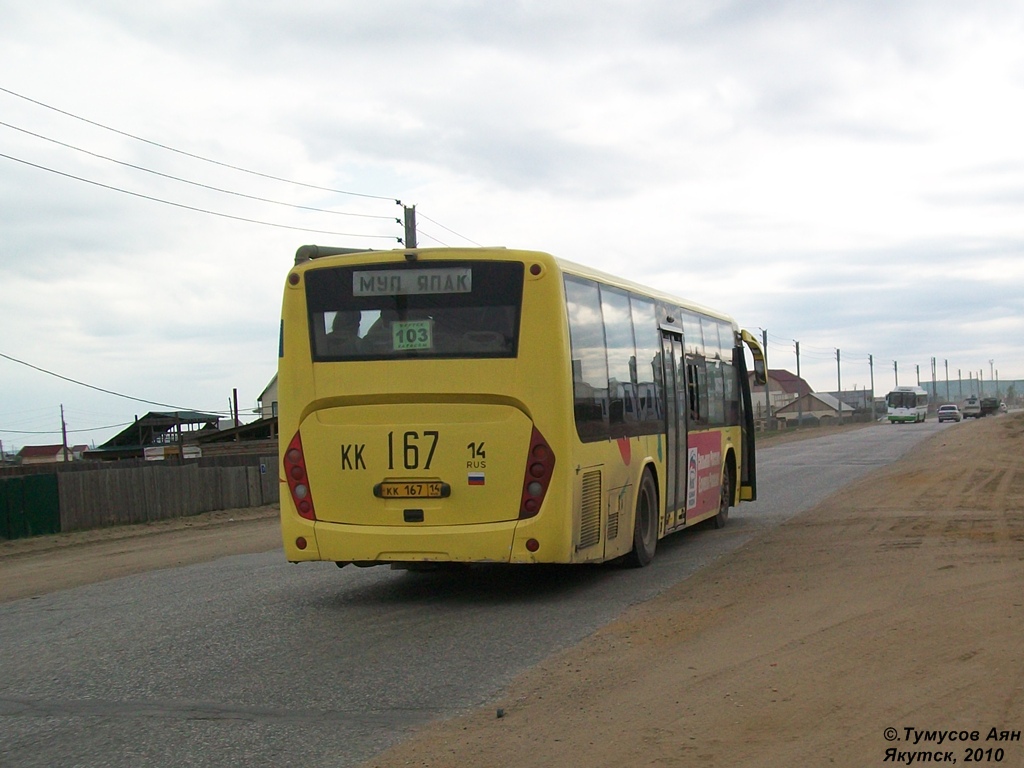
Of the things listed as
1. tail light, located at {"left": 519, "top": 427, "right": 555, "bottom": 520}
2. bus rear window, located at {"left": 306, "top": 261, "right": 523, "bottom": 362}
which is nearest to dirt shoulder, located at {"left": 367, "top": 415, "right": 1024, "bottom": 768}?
tail light, located at {"left": 519, "top": 427, "right": 555, "bottom": 520}

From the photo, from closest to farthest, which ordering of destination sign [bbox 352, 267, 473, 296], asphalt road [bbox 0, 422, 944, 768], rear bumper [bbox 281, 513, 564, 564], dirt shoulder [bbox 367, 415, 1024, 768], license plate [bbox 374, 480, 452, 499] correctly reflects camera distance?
dirt shoulder [bbox 367, 415, 1024, 768] → asphalt road [bbox 0, 422, 944, 768] → rear bumper [bbox 281, 513, 564, 564] → license plate [bbox 374, 480, 452, 499] → destination sign [bbox 352, 267, 473, 296]

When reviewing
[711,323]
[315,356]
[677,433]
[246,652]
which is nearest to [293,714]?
[246,652]

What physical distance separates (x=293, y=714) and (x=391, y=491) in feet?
12.0

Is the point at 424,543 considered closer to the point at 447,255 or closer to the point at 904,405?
the point at 447,255

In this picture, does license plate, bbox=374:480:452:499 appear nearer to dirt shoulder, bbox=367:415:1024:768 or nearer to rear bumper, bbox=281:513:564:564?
rear bumper, bbox=281:513:564:564

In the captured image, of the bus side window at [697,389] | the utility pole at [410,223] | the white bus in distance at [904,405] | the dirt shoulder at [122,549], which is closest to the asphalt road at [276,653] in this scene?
the dirt shoulder at [122,549]

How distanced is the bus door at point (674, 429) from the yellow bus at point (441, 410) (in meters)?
2.70

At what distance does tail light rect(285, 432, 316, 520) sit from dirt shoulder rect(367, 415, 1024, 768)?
3078 mm

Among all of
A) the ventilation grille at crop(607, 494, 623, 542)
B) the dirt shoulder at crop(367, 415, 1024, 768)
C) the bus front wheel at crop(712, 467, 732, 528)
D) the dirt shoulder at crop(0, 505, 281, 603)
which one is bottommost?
the dirt shoulder at crop(0, 505, 281, 603)

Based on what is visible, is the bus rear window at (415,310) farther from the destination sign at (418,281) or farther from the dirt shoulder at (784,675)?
the dirt shoulder at (784,675)

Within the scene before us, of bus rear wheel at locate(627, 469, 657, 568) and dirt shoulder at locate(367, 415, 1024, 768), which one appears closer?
dirt shoulder at locate(367, 415, 1024, 768)

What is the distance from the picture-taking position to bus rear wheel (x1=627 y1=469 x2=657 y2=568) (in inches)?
480

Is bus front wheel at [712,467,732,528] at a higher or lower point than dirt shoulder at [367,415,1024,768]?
higher

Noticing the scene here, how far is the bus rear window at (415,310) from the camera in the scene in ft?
33.0
